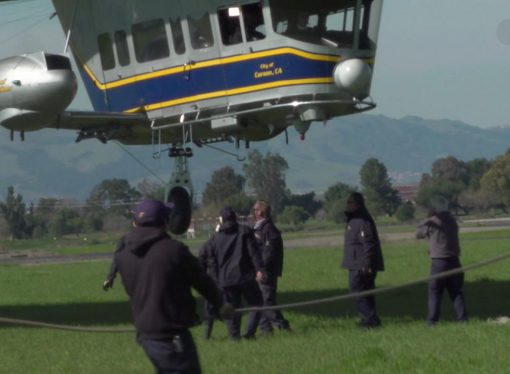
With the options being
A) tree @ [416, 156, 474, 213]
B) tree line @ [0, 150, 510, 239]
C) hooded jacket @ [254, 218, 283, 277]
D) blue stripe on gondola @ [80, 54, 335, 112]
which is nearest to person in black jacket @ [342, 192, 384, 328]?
hooded jacket @ [254, 218, 283, 277]

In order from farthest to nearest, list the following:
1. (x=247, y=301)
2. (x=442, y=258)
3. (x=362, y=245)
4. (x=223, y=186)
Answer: (x=223, y=186) < (x=362, y=245) < (x=442, y=258) < (x=247, y=301)

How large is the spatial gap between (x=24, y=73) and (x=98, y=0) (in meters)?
3.45

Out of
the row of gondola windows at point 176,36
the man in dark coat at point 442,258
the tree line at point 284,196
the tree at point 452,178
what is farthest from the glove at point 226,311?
the tree at point 452,178

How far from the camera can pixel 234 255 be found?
17.9 m

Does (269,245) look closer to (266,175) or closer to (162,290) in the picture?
(162,290)

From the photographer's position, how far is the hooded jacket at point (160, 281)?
1048 cm

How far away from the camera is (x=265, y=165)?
379 ft

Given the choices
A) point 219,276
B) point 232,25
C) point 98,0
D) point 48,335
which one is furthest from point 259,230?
point 98,0

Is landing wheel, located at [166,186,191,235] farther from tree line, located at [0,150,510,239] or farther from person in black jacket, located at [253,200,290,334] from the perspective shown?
tree line, located at [0,150,510,239]

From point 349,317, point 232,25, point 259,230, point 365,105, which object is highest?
point 232,25

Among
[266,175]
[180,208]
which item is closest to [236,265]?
[180,208]

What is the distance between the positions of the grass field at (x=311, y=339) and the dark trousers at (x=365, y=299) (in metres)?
0.21

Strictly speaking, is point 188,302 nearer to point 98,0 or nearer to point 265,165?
point 98,0

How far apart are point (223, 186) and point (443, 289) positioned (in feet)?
254
